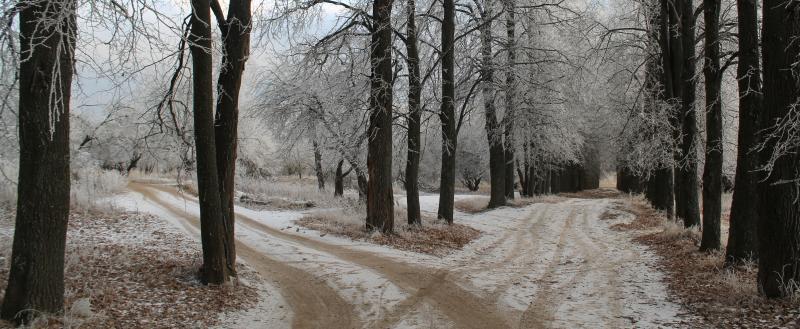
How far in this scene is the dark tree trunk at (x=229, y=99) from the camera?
24.8 ft

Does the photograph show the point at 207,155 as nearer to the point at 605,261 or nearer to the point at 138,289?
the point at 138,289

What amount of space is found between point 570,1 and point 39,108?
20.6 metres

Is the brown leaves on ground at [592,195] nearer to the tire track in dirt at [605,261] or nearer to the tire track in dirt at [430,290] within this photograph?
the tire track in dirt at [605,261]

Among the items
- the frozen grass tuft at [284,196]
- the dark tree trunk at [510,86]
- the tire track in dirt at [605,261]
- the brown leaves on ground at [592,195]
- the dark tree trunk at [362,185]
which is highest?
the dark tree trunk at [510,86]

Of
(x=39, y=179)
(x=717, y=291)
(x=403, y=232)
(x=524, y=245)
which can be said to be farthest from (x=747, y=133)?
(x=39, y=179)

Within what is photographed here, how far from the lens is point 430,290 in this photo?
7.71 m

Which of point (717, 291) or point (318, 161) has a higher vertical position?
point (318, 161)

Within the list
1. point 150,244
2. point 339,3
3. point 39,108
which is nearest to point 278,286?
point 150,244

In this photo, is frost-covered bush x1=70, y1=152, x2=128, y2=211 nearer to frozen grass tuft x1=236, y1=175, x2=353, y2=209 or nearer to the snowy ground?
the snowy ground

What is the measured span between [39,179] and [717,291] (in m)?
8.14

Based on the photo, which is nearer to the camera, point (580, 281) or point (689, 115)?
point (580, 281)

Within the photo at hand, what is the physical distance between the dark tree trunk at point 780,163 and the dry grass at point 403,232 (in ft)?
19.6

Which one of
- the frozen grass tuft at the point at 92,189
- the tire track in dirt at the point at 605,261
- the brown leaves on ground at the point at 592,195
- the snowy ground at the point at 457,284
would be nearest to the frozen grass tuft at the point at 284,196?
the frozen grass tuft at the point at 92,189

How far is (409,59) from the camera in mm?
13703
